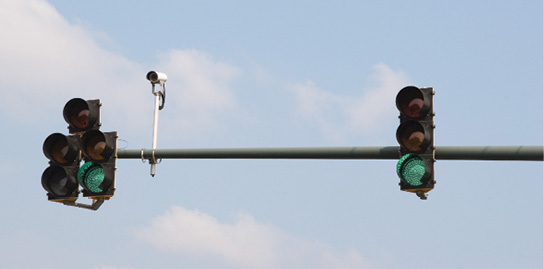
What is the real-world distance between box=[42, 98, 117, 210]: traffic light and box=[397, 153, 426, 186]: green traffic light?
396cm

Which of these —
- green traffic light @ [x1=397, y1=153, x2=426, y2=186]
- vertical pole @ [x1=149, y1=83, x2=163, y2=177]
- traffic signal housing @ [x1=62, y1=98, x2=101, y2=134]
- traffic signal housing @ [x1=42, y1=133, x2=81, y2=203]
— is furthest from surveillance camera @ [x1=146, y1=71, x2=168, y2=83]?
green traffic light @ [x1=397, y1=153, x2=426, y2=186]

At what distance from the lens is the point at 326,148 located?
36.7 feet

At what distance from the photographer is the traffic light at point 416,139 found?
33.6ft

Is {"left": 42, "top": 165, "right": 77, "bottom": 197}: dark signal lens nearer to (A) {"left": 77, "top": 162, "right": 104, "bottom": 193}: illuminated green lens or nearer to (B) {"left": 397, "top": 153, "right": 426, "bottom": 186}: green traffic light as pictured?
(A) {"left": 77, "top": 162, "right": 104, "bottom": 193}: illuminated green lens

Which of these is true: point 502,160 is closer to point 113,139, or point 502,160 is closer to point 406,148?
point 406,148

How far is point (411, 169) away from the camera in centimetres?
1034

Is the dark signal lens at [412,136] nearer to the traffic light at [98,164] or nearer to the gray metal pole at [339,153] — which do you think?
the gray metal pole at [339,153]

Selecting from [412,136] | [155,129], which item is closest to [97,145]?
[155,129]

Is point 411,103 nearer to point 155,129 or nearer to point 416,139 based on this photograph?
point 416,139

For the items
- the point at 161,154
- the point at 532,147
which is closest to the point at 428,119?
the point at 532,147

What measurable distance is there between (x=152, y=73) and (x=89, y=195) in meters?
2.64

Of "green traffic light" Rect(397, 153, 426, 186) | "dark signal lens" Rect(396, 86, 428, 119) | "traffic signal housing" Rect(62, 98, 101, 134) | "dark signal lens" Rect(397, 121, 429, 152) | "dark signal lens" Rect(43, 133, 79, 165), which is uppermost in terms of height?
"traffic signal housing" Rect(62, 98, 101, 134)

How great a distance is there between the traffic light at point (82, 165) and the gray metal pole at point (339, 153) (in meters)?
0.59

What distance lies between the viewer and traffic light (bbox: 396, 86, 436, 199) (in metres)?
10.2
